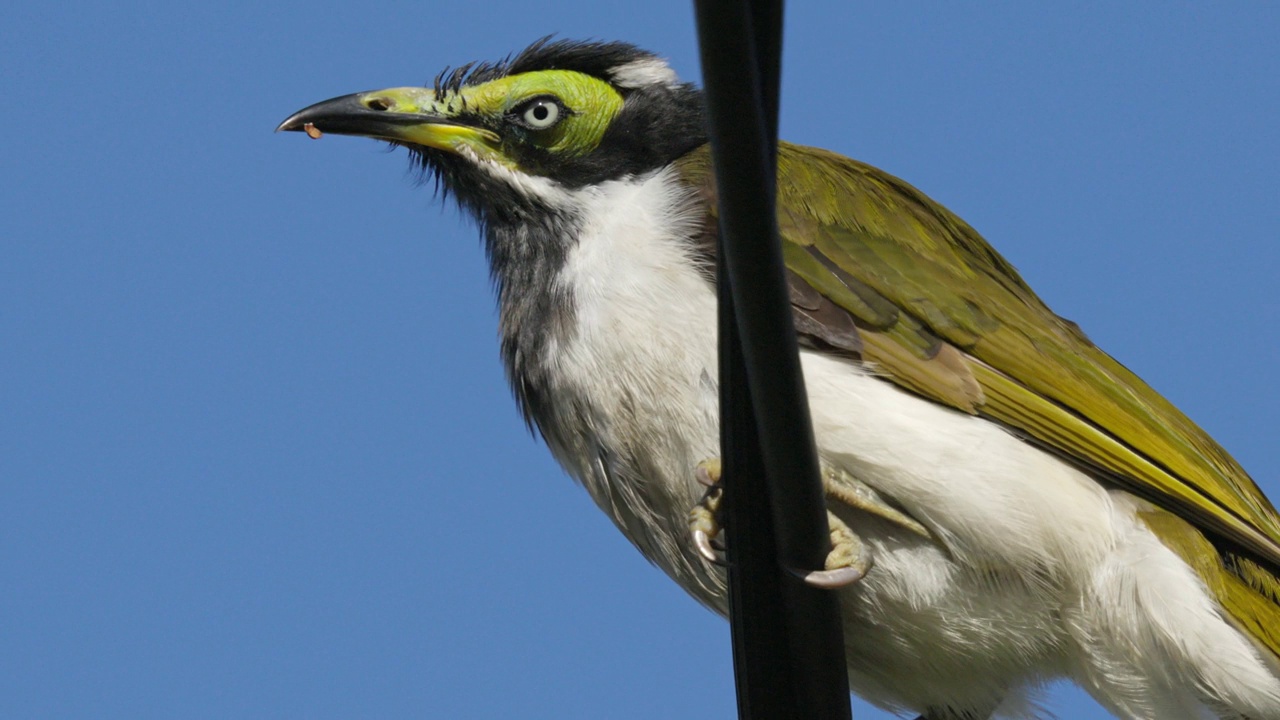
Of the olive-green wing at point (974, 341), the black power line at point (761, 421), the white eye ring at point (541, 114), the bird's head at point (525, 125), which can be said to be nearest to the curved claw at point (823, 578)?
the black power line at point (761, 421)

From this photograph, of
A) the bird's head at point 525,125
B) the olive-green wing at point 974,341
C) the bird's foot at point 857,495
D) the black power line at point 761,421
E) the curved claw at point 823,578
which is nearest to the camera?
the black power line at point 761,421

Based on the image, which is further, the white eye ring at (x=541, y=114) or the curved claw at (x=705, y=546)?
the white eye ring at (x=541, y=114)

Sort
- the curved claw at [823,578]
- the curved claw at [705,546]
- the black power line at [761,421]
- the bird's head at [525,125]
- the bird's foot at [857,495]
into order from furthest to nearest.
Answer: the bird's head at [525,125] → the bird's foot at [857,495] → the curved claw at [705,546] → the curved claw at [823,578] → the black power line at [761,421]

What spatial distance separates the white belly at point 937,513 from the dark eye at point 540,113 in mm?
806

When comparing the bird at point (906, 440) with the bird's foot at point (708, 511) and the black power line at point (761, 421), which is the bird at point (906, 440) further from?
the black power line at point (761, 421)

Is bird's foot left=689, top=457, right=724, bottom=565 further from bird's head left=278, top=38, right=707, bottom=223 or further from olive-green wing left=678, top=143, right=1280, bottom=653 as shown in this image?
bird's head left=278, top=38, right=707, bottom=223

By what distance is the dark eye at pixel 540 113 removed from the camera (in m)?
5.38

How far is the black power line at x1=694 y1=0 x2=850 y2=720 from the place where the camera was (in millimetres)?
2426

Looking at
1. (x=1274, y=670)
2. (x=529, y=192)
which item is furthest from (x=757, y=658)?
(x=529, y=192)

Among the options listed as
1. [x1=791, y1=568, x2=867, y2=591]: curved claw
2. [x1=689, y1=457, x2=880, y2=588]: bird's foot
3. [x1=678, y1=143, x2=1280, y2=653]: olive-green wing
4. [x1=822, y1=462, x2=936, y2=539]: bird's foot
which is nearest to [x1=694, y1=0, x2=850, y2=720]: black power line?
[x1=791, y1=568, x2=867, y2=591]: curved claw

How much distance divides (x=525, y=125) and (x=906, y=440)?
1.86 metres

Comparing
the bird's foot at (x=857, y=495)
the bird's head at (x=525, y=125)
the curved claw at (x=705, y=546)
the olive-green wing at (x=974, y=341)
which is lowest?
the curved claw at (x=705, y=546)

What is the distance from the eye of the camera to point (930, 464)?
4.33m

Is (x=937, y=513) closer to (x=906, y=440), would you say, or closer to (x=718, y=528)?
(x=906, y=440)
